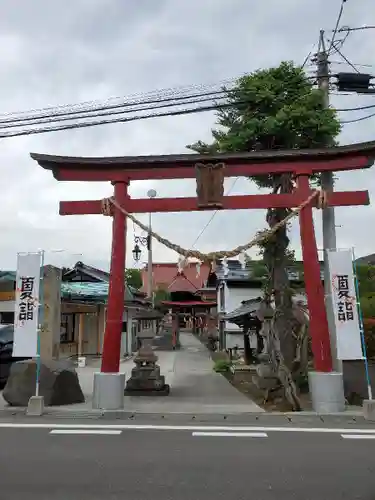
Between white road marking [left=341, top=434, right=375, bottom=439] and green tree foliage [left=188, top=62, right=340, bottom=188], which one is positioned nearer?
white road marking [left=341, top=434, right=375, bottom=439]

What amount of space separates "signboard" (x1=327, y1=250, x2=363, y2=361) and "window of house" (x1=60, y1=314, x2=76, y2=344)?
15853 millimetres

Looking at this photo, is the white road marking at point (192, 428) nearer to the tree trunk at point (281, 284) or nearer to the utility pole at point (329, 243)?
the utility pole at point (329, 243)

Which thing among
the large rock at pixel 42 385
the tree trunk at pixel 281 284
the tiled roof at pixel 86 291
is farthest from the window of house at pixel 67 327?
the tree trunk at pixel 281 284

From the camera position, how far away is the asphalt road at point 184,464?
16.3ft

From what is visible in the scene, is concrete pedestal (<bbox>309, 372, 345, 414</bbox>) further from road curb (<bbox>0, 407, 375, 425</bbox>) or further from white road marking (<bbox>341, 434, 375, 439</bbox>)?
white road marking (<bbox>341, 434, 375, 439</bbox>)

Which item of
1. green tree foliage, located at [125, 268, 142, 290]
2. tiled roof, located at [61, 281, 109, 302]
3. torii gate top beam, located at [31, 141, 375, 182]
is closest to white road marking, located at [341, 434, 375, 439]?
torii gate top beam, located at [31, 141, 375, 182]

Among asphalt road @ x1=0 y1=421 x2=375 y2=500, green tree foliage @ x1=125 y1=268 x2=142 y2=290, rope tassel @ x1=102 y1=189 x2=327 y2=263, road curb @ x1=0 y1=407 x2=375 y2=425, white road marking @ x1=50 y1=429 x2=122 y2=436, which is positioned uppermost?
green tree foliage @ x1=125 y1=268 x2=142 y2=290

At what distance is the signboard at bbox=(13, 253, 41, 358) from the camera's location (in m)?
9.98

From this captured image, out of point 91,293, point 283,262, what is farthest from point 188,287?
point 283,262

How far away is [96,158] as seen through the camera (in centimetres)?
1103

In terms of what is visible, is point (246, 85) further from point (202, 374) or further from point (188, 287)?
point (188, 287)

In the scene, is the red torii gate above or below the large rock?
above

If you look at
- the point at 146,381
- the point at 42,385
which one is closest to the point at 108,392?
the point at 42,385

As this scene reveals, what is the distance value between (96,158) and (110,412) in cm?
592
